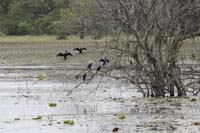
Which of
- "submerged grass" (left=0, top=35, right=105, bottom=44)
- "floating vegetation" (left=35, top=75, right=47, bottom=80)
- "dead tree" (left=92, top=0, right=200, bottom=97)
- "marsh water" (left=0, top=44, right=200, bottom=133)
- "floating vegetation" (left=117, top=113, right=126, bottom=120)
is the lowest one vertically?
"floating vegetation" (left=35, top=75, right=47, bottom=80)

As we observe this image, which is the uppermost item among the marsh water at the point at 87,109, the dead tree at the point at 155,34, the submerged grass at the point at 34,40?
the dead tree at the point at 155,34

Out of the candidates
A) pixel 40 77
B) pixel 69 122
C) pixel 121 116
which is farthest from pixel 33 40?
pixel 69 122

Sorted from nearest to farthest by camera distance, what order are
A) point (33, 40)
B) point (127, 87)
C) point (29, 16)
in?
point (127, 87) → point (33, 40) → point (29, 16)

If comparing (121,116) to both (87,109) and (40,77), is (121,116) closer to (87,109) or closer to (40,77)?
(87,109)

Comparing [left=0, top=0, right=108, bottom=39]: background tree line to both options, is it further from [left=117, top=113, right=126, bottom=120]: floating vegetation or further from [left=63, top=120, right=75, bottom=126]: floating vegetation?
[left=63, top=120, right=75, bottom=126]: floating vegetation

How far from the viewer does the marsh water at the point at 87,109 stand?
12453mm

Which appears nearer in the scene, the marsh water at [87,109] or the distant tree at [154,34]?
the marsh water at [87,109]

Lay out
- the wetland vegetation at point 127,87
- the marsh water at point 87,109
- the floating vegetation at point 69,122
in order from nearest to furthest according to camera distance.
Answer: the marsh water at point 87,109 → the floating vegetation at point 69,122 → the wetland vegetation at point 127,87

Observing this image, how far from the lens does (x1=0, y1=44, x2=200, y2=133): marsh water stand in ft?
40.9

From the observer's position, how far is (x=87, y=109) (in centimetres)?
1516

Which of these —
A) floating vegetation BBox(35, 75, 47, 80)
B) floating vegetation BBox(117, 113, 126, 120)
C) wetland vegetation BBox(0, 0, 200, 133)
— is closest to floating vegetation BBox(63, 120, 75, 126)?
wetland vegetation BBox(0, 0, 200, 133)

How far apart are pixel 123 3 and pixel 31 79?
8553mm

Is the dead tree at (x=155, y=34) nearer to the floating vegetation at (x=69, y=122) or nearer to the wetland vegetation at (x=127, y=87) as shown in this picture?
the wetland vegetation at (x=127, y=87)

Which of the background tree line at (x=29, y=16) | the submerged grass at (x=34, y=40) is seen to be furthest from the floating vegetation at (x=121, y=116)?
the background tree line at (x=29, y=16)
